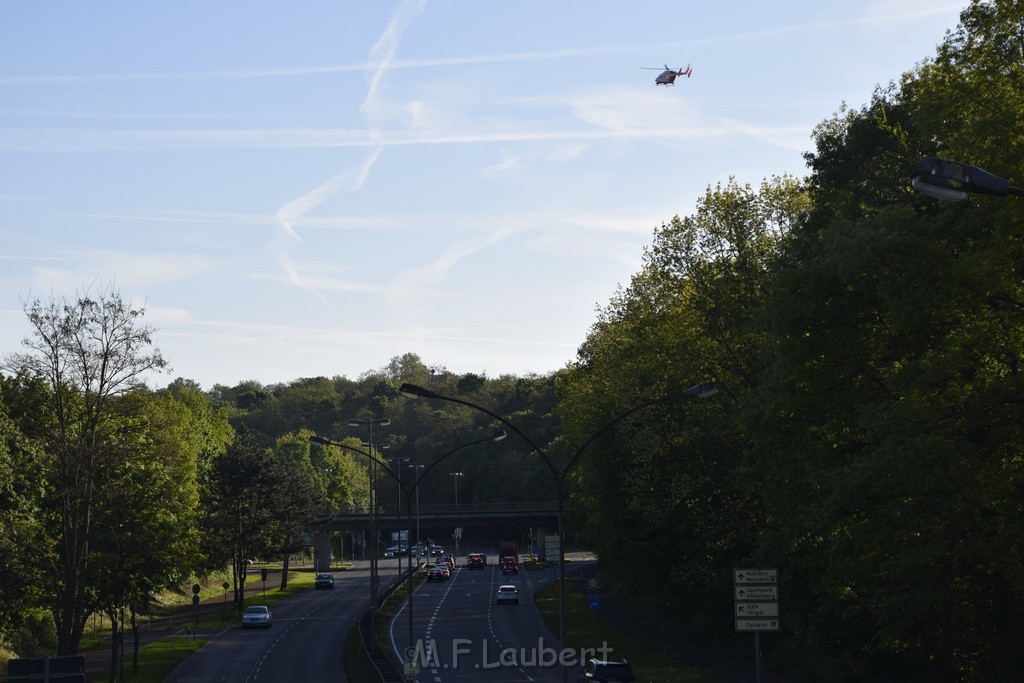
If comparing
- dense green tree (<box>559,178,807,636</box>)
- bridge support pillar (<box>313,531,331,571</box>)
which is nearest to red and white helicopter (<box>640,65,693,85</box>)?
dense green tree (<box>559,178,807,636</box>)

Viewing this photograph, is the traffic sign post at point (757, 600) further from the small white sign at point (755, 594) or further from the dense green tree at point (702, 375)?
the dense green tree at point (702, 375)

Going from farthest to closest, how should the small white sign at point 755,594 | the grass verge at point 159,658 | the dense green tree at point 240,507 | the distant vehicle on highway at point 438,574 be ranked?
the distant vehicle on highway at point 438,574
the dense green tree at point 240,507
the grass verge at point 159,658
the small white sign at point 755,594

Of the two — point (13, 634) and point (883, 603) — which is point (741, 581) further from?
point (13, 634)

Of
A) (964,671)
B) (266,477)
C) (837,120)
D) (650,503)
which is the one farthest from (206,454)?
→ (964,671)

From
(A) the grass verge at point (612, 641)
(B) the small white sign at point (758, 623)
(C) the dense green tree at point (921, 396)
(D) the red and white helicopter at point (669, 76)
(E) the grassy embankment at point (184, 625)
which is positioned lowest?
(E) the grassy embankment at point (184, 625)

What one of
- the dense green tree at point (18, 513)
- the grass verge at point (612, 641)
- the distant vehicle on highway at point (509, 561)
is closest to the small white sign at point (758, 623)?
the grass verge at point (612, 641)

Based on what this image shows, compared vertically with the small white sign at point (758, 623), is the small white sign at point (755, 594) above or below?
above

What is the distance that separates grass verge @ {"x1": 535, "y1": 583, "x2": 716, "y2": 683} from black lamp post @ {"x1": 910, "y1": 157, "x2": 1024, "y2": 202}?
119ft

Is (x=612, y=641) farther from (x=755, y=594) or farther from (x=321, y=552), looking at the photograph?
(x=321, y=552)

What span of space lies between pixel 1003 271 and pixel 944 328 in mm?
2936

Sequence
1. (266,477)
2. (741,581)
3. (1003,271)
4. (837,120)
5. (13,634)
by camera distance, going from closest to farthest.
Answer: (741,581) < (1003,271) < (837,120) < (13,634) < (266,477)

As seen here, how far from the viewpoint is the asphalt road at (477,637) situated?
51562mm

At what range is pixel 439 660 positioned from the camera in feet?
185

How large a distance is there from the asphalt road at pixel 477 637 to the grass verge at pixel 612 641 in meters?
1.05
